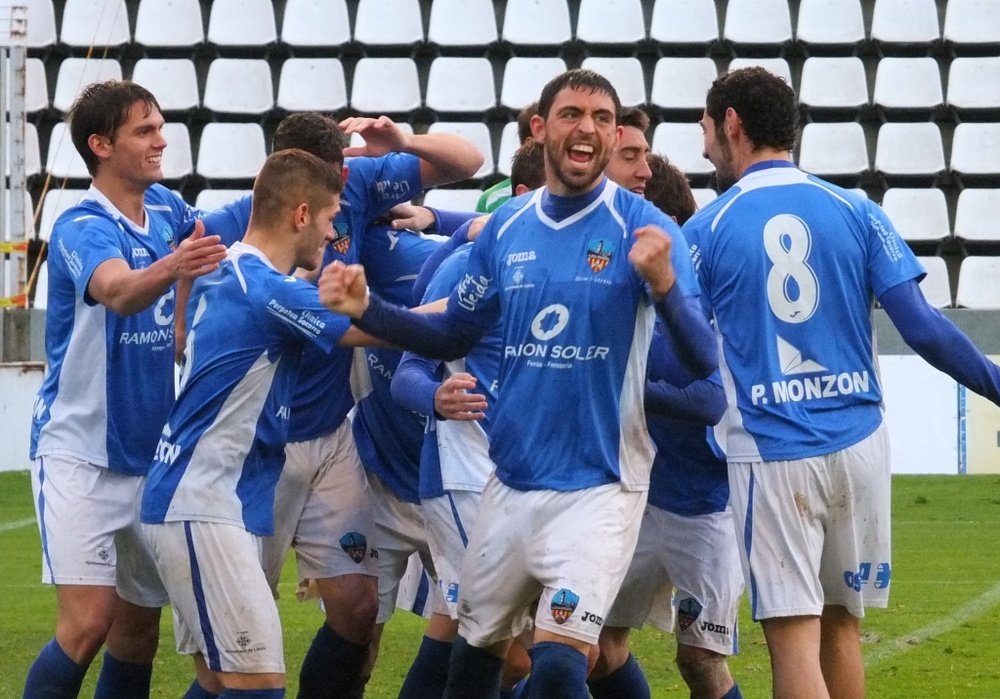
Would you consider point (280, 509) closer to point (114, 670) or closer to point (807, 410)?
point (114, 670)

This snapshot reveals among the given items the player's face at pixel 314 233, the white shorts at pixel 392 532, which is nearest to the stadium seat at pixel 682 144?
the white shorts at pixel 392 532

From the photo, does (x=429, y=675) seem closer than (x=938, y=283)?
Yes

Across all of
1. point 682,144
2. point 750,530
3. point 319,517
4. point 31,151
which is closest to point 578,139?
point 750,530

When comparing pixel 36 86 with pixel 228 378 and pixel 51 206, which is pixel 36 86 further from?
pixel 228 378

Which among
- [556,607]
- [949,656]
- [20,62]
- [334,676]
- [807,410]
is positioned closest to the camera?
[556,607]

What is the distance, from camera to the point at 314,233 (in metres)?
4.31

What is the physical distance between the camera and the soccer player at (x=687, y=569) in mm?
4973

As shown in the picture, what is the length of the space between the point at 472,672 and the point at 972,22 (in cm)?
1214

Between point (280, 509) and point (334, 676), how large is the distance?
60 cm

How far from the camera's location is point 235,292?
13.6 feet

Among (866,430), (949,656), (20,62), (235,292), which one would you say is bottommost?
(949,656)

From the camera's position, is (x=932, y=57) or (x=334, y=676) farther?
(x=932, y=57)

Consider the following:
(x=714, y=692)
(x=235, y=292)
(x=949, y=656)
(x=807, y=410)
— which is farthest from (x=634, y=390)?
(x=949, y=656)

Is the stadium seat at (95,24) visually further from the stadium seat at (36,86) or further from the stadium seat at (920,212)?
the stadium seat at (920,212)
